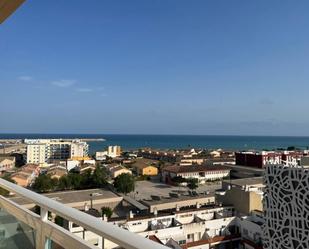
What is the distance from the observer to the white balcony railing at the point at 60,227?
0.59m

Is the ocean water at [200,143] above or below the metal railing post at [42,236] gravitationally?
below

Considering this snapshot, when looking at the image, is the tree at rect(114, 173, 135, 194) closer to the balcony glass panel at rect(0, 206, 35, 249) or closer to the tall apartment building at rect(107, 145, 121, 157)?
the balcony glass panel at rect(0, 206, 35, 249)

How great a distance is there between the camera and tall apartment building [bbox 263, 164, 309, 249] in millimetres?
5852

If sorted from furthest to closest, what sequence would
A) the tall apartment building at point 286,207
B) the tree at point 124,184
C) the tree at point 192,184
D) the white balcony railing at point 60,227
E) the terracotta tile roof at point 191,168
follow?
the terracotta tile roof at point 191,168 → the tree at point 192,184 → the tree at point 124,184 → the tall apartment building at point 286,207 → the white balcony railing at point 60,227

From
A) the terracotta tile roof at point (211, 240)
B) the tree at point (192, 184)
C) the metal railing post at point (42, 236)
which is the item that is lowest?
the tree at point (192, 184)

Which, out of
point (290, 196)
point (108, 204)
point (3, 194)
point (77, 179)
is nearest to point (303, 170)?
point (290, 196)

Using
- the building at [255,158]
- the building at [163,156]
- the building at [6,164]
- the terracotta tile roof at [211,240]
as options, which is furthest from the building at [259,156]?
the building at [6,164]

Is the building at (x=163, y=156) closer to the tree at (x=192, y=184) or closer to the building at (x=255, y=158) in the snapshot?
the building at (x=255, y=158)

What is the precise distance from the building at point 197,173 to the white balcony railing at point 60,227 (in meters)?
20.7

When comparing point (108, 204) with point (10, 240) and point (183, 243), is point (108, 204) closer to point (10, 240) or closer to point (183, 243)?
point (183, 243)

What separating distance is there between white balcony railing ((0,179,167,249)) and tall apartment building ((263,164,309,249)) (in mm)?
5749

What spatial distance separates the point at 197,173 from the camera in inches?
890

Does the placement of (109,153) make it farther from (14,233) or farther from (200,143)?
(200,143)

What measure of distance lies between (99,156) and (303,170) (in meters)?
33.2
